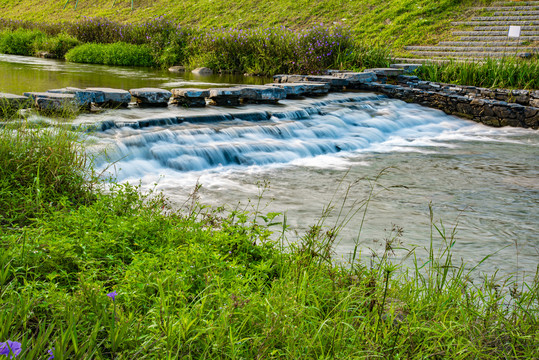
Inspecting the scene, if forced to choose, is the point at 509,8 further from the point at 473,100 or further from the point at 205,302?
the point at 205,302

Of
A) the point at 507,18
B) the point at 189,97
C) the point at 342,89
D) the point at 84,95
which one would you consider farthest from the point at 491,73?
the point at 84,95

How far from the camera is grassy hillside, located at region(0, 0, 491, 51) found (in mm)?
18688

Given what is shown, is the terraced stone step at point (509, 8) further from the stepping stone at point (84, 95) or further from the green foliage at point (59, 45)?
the green foliage at point (59, 45)

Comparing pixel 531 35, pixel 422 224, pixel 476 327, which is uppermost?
pixel 531 35

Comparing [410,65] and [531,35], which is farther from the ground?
[531,35]

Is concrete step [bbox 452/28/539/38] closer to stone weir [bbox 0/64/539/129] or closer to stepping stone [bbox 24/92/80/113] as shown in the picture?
stone weir [bbox 0/64/539/129]

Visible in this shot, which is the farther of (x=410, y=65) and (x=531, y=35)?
(x=531, y=35)

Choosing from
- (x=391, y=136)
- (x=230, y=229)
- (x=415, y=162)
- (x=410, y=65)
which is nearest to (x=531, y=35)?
(x=410, y=65)

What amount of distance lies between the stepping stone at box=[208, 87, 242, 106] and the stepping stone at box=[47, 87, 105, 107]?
225 centimetres

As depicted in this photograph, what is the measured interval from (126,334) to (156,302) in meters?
0.25

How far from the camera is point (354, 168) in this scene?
716 centimetres

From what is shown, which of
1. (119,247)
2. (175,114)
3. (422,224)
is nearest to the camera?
(119,247)

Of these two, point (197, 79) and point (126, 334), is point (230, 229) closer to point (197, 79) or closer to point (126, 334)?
point (126, 334)

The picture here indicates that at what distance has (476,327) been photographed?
7.79ft
